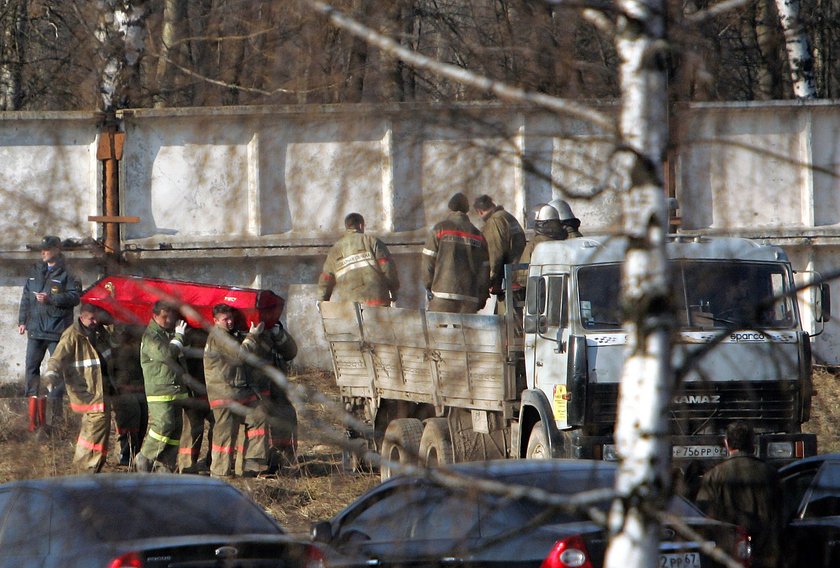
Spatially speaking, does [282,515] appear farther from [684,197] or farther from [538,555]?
[684,197]

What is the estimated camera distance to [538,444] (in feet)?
31.4

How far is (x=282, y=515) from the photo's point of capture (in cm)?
974

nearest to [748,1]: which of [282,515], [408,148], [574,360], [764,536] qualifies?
[408,148]

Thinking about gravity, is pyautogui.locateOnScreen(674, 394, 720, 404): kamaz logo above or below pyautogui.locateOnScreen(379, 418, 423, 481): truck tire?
above

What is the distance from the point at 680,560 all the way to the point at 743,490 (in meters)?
1.78

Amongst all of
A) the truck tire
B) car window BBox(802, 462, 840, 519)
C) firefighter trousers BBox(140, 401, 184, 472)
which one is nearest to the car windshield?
the truck tire

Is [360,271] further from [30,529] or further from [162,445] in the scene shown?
[162,445]

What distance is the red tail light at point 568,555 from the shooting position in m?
5.89

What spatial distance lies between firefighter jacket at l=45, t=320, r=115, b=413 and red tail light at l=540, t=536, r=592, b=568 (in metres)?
2.31

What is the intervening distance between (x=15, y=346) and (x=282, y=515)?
6720 millimetres

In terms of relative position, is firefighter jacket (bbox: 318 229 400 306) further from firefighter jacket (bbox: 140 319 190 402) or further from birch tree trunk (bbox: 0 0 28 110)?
birch tree trunk (bbox: 0 0 28 110)

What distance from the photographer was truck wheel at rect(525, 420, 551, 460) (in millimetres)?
9404

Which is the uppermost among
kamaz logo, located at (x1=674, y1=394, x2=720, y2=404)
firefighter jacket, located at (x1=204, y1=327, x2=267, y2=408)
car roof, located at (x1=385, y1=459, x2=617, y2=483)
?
firefighter jacket, located at (x1=204, y1=327, x2=267, y2=408)

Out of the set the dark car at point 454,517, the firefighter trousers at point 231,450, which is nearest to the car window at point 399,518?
the dark car at point 454,517
